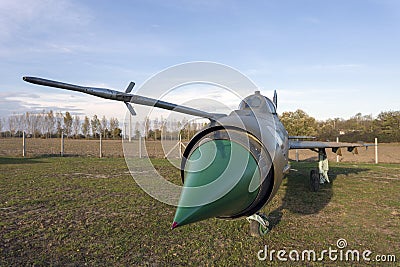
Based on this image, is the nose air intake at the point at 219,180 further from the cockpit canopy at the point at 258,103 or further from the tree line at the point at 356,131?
the tree line at the point at 356,131

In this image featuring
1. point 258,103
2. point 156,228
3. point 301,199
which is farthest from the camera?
point 301,199

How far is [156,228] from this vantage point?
253 inches

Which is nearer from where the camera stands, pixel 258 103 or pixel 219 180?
pixel 219 180

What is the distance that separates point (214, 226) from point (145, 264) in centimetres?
205

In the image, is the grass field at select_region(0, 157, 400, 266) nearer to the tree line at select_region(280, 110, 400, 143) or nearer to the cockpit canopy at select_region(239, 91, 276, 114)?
the cockpit canopy at select_region(239, 91, 276, 114)

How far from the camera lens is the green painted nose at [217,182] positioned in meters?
2.88

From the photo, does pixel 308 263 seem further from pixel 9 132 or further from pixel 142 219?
pixel 9 132

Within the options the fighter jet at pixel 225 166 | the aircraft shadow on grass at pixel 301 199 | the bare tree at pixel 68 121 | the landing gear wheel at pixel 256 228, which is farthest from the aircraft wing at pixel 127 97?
the bare tree at pixel 68 121

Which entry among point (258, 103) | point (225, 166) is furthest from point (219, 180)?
point (258, 103)

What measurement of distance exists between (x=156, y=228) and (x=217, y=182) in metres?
3.79

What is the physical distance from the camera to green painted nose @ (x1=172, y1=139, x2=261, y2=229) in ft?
9.45

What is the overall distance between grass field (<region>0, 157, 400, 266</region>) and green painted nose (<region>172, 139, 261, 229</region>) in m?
1.97

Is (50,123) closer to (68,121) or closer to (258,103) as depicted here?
(68,121)

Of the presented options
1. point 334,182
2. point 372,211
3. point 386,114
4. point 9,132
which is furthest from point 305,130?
point 9,132
